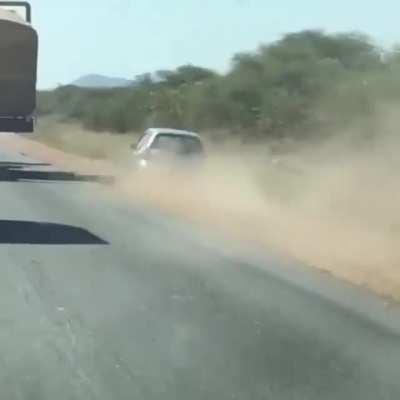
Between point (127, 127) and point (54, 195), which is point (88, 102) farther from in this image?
point (54, 195)

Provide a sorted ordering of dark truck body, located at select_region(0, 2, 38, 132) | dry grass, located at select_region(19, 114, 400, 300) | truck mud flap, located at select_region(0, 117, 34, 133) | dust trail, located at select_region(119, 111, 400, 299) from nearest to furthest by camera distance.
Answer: dust trail, located at select_region(119, 111, 400, 299) < dry grass, located at select_region(19, 114, 400, 300) < dark truck body, located at select_region(0, 2, 38, 132) < truck mud flap, located at select_region(0, 117, 34, 133)

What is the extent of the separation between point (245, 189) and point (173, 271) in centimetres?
2012

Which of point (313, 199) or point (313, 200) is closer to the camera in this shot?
point (313, 200)

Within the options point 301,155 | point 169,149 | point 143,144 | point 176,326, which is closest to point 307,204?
point 169,149

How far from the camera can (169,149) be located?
119ft

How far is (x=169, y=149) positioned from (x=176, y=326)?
916 inches

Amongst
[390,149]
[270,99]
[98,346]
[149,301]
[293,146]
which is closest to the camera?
[98,346]

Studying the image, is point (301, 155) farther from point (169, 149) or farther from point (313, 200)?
point (313, 200)

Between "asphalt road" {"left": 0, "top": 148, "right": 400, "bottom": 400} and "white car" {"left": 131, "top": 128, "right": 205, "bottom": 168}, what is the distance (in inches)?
538

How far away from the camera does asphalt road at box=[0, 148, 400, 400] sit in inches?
400

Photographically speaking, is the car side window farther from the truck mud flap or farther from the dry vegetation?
the truck mud flap

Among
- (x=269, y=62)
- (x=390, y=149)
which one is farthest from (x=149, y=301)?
(x=269, y=62)

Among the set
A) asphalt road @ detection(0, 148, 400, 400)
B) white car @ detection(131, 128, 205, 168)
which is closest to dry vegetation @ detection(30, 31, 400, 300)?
white car @ detection(131, 128, 205, 168)

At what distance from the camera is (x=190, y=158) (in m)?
36.7
